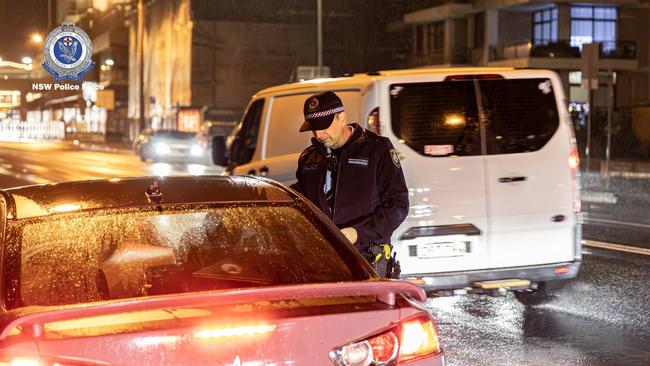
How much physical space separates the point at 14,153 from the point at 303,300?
39877 mm

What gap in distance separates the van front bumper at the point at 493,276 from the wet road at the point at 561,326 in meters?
0.33

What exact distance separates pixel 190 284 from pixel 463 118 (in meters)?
3.97

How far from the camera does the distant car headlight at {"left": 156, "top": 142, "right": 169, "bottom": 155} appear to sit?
36.9 meters

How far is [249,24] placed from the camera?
5800 centimetres

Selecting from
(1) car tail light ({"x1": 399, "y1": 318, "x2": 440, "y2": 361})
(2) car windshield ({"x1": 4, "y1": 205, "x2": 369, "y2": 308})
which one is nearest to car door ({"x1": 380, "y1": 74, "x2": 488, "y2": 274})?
(2) car windshield ({"x1": 4, "y1": 205, "x2": 369, "y2": 308})

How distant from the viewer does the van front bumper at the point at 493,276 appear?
779 cm

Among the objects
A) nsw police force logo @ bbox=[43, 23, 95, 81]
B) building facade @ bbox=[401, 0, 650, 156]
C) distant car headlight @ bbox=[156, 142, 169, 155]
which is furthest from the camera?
building facade @ bbox=[401, 0, 650, 156]

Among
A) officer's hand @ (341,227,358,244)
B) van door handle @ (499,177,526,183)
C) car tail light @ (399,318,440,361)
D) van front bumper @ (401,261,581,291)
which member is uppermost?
van door handle @ (499,177,526,183)

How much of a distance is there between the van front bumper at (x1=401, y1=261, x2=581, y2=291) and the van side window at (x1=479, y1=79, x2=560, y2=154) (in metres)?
0.91

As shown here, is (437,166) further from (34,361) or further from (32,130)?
(32,130)

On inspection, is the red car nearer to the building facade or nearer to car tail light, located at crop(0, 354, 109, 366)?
car tail light, located at crop(0, 354, 109, 366)

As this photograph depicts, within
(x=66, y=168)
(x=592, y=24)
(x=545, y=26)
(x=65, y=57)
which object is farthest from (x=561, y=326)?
(x=545, y=26)

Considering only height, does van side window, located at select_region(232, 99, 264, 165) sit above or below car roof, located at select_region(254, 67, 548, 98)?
below

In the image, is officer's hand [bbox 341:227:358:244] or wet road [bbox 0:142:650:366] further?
wet road [bbox 0:142:650:366]
